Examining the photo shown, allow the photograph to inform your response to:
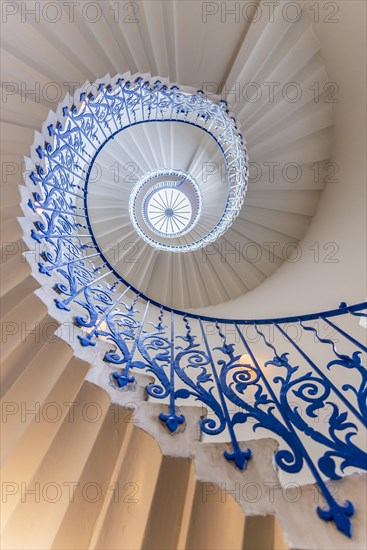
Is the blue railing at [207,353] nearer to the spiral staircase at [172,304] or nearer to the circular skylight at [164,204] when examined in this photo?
the spiral staircase at [172,304]

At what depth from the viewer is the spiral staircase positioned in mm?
1646

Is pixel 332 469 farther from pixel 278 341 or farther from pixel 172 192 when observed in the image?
pixel 172 192

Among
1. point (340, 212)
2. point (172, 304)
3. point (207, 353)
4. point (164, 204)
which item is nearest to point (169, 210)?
point (164, 204)

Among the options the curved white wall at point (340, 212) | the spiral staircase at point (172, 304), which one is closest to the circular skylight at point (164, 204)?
the spiral staircase at point (172, 304)

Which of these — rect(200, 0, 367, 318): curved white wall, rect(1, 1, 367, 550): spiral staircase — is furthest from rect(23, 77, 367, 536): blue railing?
rect(200, 0, 367, 318): curved white wall

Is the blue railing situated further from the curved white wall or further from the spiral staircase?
the curved white wall

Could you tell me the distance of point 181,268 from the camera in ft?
28.1

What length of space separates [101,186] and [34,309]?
22.5 ft

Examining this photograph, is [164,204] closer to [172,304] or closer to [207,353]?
[172,304]

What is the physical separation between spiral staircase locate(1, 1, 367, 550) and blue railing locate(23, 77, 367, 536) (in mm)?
21

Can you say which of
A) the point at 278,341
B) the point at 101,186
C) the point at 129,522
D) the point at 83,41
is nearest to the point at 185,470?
the point at 129,522

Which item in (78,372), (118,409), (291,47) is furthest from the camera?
(291,47)

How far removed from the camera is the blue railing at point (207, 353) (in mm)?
1805

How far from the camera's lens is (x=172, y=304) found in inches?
343
